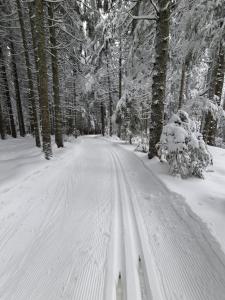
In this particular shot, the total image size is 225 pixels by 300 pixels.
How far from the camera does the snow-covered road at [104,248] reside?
2.06 metres

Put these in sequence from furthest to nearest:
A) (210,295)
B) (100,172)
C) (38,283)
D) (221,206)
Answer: (100,172), (221,206), (38,283), (210,295)

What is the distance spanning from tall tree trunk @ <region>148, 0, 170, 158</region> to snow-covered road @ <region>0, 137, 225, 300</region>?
3.31 m

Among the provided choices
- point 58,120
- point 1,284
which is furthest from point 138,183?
point 58,120

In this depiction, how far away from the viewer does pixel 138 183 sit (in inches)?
212

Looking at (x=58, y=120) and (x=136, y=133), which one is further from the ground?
(x=58, y=120)

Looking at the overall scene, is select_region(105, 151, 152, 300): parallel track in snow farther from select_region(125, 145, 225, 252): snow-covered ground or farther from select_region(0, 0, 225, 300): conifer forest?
select_region(125, 145, 225, 252): snow-covered ground

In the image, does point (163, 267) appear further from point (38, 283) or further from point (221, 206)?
point (221, 206)

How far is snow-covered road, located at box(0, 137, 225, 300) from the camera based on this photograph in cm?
206

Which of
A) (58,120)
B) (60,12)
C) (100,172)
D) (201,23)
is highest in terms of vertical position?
(60,12)

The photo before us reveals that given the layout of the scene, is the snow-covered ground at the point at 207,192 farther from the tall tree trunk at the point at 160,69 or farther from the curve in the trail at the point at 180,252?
the tall tree trunk at the point at 160,69

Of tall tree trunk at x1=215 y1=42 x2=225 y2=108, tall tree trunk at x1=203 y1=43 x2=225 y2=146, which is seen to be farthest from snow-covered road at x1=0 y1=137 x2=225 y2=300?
tall tree trunk at x1=215 y1=42 x2=225 y2=108

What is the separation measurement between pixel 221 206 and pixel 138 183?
2.22 metres

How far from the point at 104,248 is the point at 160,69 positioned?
6.41m

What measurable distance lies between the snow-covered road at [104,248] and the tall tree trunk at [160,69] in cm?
331
